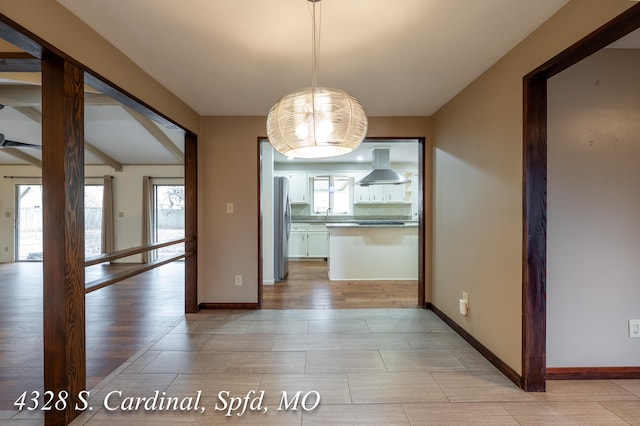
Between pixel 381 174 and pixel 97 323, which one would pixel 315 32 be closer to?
pixel 97 323

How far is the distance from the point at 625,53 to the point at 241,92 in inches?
113

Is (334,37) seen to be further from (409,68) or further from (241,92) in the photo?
(241,92)

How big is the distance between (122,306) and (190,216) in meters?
1.52

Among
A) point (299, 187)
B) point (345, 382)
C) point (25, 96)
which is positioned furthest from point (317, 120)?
point (299, 187)

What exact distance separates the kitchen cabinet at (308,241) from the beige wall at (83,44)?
14.6 ft

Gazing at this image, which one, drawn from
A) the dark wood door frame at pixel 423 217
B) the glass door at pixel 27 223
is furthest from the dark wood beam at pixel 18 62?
the glass door at pixel 27 223

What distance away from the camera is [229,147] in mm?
3295

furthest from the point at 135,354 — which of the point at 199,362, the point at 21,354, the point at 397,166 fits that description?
the point at 397,166

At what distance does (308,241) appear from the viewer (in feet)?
21.9

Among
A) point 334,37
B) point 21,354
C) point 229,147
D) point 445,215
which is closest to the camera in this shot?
point 334,37

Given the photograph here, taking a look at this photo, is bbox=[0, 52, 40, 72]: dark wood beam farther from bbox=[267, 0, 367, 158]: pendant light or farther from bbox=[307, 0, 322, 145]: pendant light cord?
bbox=[307, 0, 322, 145]: pendant light cord

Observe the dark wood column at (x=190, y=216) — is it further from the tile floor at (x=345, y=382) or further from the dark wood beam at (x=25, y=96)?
the dark wood beam at (x=25, y=96)

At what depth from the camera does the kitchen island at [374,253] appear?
15.1ft

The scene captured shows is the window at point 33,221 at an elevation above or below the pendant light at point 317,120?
below
